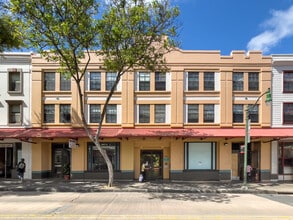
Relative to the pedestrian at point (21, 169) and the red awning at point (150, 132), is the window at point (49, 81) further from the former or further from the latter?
the pedestrian at point (21, 169)

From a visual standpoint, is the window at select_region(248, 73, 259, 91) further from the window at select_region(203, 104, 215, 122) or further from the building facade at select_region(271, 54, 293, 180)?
the window at select_region(203, 104, 215, 122)

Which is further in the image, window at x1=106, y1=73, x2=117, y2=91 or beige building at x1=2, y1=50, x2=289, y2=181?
window at x1=106, y1=73, x2=117, y2=91

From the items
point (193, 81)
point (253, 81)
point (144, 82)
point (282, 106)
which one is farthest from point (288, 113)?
point (144, 82)

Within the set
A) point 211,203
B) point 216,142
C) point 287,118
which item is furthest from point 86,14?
point 287,118

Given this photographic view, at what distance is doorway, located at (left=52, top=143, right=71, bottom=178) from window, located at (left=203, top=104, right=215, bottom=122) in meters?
11.0

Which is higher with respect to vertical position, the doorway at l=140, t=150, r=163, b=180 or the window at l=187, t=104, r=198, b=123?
the window at l=187, t=104, r=198, b=123

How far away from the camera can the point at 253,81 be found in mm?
25844

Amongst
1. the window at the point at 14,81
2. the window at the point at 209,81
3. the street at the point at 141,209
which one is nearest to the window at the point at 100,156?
the window at the point at 14,81

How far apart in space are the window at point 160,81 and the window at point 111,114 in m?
3.62

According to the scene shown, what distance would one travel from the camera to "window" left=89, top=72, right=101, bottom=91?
25.9 meters

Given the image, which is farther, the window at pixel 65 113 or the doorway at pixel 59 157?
the doorway at pixel 59 157

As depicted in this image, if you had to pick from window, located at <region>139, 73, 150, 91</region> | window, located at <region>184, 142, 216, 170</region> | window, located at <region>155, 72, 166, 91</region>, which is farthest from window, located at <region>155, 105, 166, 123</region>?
window, located at <region>184, 142, 216, 170</region>

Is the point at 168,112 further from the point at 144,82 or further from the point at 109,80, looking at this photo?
the point at 109,80

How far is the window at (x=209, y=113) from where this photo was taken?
25.8m
